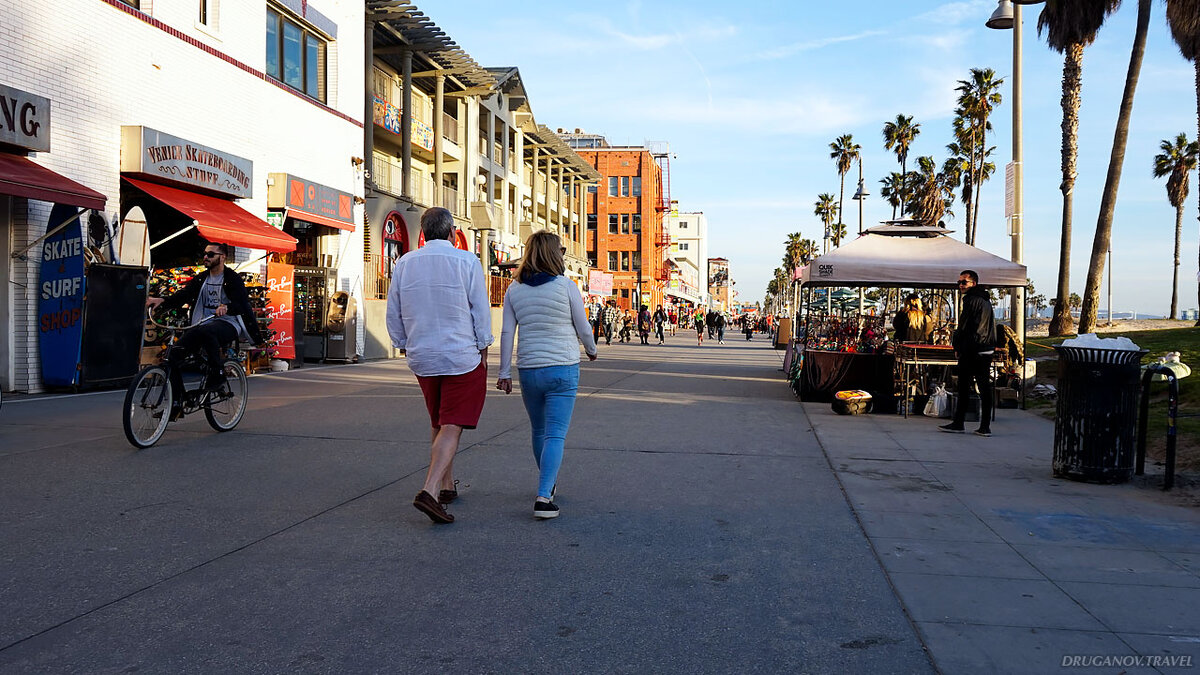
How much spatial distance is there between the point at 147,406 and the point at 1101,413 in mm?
7828

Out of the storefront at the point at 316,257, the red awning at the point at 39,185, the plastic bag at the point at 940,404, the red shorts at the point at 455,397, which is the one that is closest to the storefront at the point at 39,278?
the red awning at the point at 39,185

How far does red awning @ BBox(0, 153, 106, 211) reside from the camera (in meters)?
10.2

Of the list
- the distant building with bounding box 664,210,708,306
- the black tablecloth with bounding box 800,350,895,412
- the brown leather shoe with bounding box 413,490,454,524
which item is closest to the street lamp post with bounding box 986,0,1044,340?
the black tablecloth with bounding box 800,350,895,412

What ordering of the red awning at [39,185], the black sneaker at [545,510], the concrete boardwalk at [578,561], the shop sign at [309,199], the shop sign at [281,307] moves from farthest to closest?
1. the shop sign at [309,199]
2. the shop sign at [281,307]
3. the red awning at [39,185]
4. the black sneaker at [545,510]
5. the concrete boardwalk at [578,561]

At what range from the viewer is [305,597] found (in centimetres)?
402

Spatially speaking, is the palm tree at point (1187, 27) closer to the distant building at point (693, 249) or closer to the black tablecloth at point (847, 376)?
the black tablecloth at point (847, 376)

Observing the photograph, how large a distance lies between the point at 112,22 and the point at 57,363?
17.4ft

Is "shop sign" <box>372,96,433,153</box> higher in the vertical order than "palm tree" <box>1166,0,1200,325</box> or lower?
lower

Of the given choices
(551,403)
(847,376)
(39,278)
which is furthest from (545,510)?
(39,278)

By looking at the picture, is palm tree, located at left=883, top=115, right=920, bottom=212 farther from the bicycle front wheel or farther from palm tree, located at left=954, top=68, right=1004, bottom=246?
the bicycle front wheel

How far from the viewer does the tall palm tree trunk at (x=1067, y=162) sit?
26250 millimetres

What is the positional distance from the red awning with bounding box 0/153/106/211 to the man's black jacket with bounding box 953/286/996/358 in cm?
1065

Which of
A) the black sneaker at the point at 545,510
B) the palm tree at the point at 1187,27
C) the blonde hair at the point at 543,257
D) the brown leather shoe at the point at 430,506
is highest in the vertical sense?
the palm tree at the point at 1187,27

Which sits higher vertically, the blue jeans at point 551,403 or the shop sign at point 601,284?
the shop sign at point 601,284
